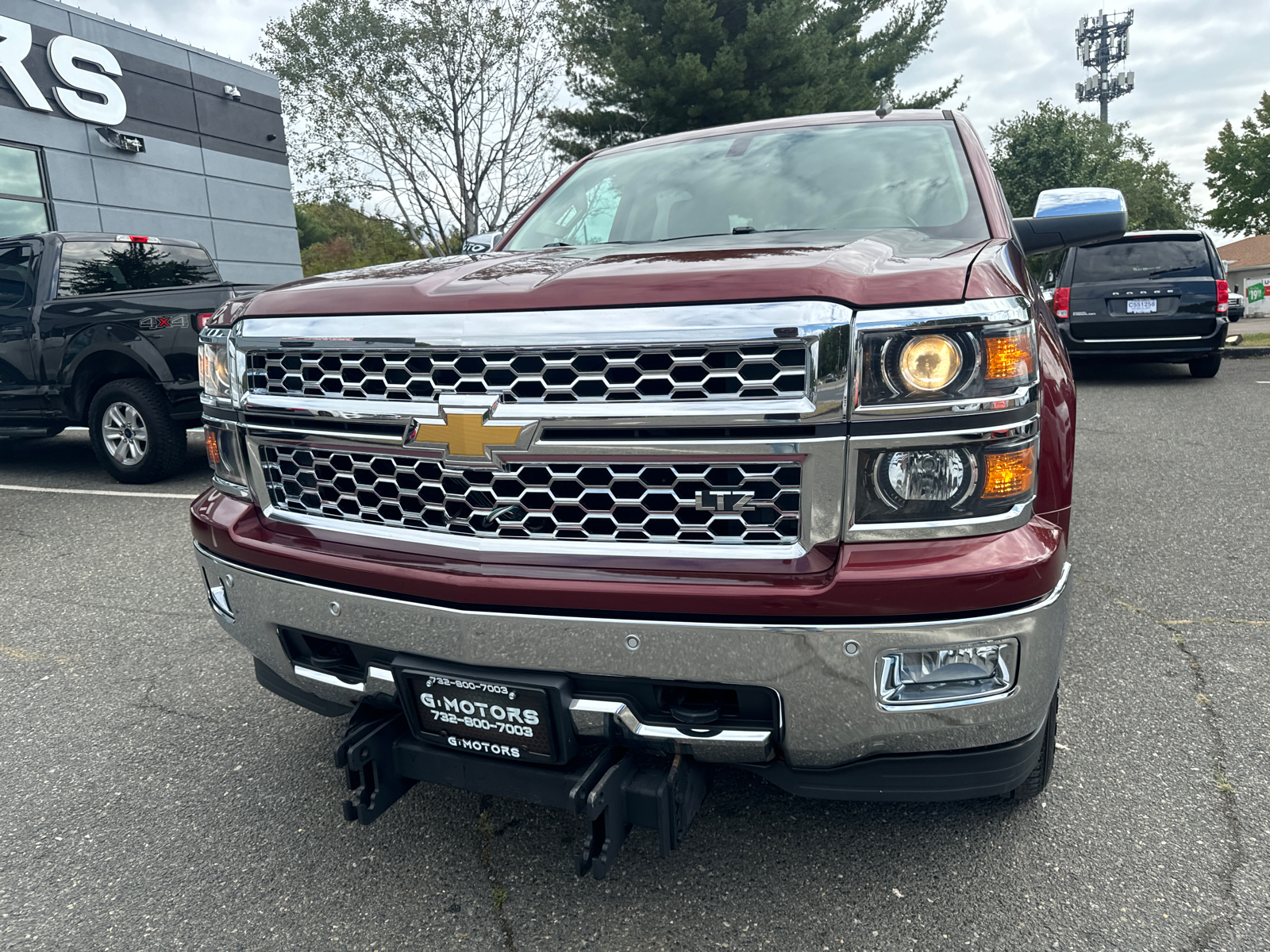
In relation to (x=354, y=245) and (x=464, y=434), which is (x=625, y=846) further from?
(x=354, y=245)

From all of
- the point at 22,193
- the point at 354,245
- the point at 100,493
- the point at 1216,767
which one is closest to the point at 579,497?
the point at 1216,767

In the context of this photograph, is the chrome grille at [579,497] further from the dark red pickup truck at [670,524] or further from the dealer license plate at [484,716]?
the dealer license plate at [484,716]

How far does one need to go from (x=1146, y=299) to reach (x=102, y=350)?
984cm

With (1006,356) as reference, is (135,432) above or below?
below

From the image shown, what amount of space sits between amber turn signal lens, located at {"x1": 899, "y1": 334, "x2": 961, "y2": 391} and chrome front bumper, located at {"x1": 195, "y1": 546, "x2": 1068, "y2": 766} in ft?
1.38

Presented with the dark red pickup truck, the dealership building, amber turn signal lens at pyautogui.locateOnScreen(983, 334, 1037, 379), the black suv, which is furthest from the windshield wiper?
the dealership building

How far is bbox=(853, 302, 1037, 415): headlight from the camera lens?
5.12ft

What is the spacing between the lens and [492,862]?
214 centimetres

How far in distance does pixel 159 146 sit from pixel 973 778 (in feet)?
65.0

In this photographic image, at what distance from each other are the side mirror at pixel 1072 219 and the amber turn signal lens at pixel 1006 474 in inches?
58.4

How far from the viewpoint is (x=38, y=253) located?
6852mm

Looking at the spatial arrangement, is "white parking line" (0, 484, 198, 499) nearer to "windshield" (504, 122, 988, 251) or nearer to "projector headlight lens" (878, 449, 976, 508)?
"windshield" (504, 122, 988, 251)

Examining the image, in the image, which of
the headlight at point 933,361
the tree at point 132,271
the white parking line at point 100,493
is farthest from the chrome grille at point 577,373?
the tree at point 132,271

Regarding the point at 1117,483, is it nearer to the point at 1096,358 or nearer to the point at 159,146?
the point at 1096,358
